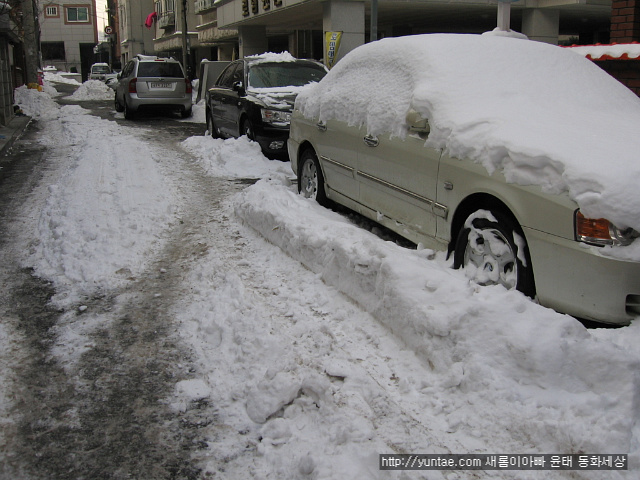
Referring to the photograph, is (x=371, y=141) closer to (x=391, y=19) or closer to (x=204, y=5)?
(x=391, y=19)

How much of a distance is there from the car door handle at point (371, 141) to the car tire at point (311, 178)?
124 centimetres

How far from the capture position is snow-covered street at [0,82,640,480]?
2.97m

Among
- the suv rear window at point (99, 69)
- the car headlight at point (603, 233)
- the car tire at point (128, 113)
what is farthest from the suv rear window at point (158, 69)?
the suv rear window at point (99, 69)

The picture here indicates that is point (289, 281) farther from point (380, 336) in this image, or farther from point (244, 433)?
point (244, 433)

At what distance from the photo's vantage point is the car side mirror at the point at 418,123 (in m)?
4.74

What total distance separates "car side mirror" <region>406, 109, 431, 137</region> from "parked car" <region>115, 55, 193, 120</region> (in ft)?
46.1

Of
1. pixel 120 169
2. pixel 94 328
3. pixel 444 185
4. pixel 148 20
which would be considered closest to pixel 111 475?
pixel 94 328

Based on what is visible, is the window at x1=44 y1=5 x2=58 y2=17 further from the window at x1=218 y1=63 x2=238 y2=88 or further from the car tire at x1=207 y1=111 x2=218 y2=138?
the window at x1=218 y1=63 x2=238 y2=88

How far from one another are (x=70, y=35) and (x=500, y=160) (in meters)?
75.0

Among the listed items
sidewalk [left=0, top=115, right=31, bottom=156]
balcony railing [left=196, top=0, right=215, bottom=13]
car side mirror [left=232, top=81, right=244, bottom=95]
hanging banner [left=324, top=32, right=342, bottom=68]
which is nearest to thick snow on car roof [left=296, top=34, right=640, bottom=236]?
car side mirror [left=232, top=81, right=244, bottom=95]

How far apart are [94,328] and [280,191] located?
2831 mm

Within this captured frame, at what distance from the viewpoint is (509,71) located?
506cm

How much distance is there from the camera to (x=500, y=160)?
161 inches

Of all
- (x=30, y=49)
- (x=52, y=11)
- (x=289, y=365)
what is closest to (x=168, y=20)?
(x=30, y=49)
